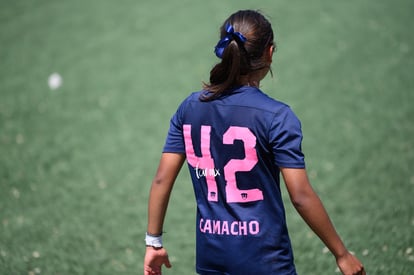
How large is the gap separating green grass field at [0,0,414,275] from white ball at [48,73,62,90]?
13cm

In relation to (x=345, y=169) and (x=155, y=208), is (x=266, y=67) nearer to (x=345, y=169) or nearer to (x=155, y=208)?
(x=155, y=208)

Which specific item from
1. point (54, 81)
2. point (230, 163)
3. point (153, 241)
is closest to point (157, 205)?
point (153, 241)

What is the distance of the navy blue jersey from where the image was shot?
2.67m

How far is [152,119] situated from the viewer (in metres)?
9.44

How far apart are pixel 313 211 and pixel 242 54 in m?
0.87

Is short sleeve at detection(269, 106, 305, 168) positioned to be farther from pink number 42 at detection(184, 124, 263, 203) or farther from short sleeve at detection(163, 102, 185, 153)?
short sleeve at detection(163, 102, 185, 153)

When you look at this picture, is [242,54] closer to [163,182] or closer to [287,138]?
[287,138]

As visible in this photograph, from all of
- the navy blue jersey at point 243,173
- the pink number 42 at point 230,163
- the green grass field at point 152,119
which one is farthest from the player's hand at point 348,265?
the green grass field at point 152,119

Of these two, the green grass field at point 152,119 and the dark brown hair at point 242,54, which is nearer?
the dark brown hair at point 242,54

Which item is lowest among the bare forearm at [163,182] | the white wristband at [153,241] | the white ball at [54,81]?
the white wristband at [153,241]

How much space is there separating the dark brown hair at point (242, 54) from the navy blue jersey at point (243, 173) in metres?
0.06

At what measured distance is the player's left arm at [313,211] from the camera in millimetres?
2643

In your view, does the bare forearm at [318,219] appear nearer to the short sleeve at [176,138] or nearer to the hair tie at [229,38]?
the short sleeve at [176,138]

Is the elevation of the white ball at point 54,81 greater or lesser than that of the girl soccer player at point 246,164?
greater
